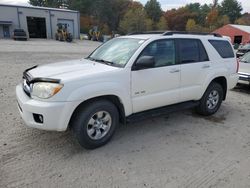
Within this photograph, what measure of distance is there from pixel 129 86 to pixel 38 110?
1.44 metres

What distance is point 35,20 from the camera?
3456 cm

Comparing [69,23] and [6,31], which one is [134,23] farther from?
[6,31]

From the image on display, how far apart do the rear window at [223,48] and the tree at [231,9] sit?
86.0 m

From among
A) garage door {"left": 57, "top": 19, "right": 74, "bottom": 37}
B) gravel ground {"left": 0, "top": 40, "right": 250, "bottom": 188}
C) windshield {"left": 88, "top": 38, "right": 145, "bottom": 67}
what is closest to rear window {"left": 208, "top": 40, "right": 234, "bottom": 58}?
gravel ground {"left": 0, "top": 40, "right": 250, "bottom": 188}

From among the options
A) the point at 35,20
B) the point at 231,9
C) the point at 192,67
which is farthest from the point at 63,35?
the point at 231,9

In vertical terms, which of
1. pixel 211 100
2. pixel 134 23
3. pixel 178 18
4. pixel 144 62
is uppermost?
pixel 178 18

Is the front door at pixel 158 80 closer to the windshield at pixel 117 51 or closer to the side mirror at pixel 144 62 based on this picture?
the side mirror at pixel 144 62

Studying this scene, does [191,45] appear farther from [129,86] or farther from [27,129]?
[27,129]

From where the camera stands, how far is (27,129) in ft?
14.0

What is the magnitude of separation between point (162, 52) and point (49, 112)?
2296 millimetres

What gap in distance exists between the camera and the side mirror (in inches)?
148

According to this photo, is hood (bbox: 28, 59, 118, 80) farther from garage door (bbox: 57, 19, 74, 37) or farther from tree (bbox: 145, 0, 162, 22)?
tree (bbox: 145, 0, 162, 22)

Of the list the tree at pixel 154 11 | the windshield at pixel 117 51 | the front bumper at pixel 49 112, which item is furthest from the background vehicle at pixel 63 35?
the tree at pixel 154 11

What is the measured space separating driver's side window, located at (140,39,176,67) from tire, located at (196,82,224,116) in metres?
1.34
